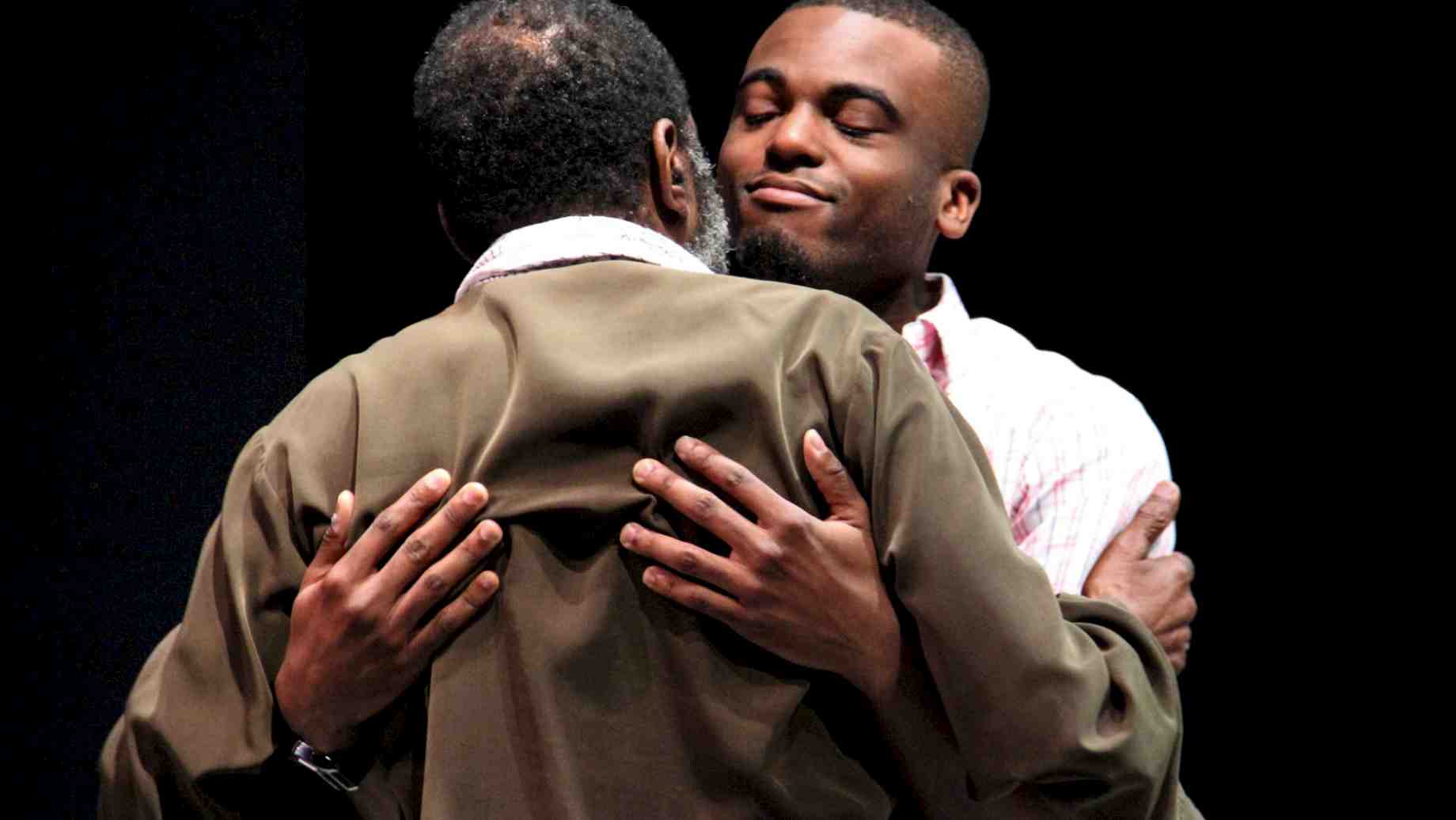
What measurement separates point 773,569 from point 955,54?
122 cm

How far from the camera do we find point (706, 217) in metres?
1.75

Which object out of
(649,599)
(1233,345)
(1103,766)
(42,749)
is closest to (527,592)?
(649,599)

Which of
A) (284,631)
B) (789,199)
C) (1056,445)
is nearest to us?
(284,631)

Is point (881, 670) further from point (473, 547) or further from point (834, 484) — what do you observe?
point (473, 547)

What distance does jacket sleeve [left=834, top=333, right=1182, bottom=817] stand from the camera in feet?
4.64

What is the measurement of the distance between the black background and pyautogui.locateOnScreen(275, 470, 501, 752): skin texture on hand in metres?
1.37

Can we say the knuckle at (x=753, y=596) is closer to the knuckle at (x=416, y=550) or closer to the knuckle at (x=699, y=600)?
the knuckle at (x=699, y=600)

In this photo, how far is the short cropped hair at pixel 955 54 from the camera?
2.43 meters

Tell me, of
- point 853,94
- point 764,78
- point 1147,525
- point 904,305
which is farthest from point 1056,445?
point 764,78

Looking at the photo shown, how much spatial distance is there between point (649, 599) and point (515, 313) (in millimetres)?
272

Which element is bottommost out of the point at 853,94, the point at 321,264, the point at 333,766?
the point at 321,264

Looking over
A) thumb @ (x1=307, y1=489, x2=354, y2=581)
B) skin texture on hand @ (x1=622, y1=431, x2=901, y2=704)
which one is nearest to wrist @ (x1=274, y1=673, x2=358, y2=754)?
thumb @ (x1=307, y1=489, x2=354, y2=581)

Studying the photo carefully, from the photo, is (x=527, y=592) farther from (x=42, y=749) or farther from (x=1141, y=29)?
(x=1141, y=29)

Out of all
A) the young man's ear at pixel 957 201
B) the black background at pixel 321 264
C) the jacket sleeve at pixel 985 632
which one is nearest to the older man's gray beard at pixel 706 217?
the jacket sleeve at pixel 985 632
